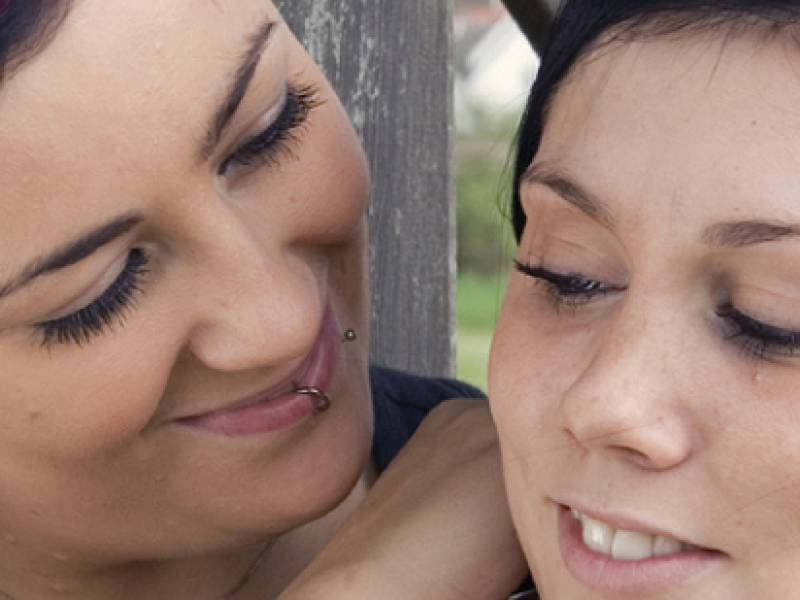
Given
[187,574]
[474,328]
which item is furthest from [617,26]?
[474,328]

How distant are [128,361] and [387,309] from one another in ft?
2.84

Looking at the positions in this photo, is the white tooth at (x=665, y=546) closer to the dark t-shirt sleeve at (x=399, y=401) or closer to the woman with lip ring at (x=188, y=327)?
the woman with lip ring at (x=188, y=327)

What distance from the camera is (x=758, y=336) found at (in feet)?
3.98

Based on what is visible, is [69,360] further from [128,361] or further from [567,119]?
[567,119]

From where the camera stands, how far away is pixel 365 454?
1.73 m

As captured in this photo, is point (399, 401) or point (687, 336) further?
point (399, 401)

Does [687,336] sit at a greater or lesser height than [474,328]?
greater

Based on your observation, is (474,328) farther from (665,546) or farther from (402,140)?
(665,546)

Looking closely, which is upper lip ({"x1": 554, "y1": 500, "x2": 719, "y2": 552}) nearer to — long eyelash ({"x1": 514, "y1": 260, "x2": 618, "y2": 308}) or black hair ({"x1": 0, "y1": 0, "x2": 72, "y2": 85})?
long eyelash ({"x1": 514, "y1": 260, "x2": 618, "y2": 308})

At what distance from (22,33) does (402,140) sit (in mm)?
970

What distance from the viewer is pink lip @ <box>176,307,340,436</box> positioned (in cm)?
157

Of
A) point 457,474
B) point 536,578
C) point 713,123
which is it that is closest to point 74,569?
point 457,474

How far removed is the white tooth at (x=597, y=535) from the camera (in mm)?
1315

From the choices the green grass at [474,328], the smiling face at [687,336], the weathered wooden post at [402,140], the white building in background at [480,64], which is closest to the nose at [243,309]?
the smiling face at [687,336]
